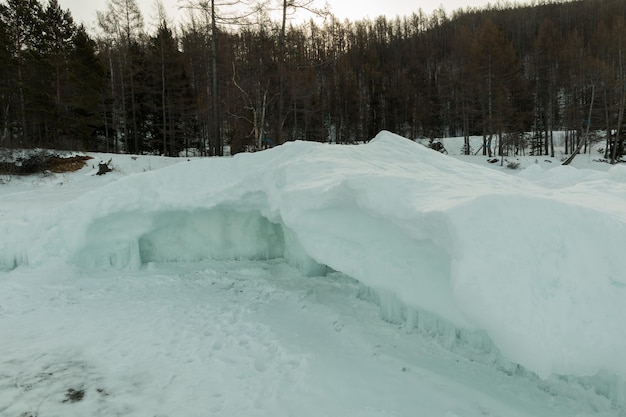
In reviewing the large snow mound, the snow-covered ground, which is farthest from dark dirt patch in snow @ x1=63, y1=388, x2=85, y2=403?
the large snow mound

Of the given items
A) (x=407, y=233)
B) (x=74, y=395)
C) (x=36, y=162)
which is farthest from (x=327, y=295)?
(x=36, y=162)

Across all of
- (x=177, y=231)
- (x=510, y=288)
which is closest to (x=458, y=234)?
(x=510, y=288)

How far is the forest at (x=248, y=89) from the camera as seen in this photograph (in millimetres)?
19734

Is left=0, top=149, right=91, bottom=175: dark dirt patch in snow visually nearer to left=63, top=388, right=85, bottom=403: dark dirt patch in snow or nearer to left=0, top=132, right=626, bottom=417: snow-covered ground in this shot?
left=0, top=132, right=626, bottom=417: snow-covered ground

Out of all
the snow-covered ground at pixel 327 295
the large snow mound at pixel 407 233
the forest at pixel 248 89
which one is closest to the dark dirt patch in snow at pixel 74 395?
the snow-covered ground at pixel 327 295

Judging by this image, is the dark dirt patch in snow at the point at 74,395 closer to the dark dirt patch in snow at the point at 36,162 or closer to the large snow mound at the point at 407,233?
the large snow mound at the point at 407,233

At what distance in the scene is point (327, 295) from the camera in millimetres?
5395

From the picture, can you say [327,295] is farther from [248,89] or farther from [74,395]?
[248,89]

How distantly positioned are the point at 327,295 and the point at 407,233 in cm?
217

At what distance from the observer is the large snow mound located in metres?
2.57

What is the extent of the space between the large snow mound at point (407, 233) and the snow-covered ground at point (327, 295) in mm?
17

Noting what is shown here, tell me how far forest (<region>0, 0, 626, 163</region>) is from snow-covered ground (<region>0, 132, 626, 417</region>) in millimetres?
7991

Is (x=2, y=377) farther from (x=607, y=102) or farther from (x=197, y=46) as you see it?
(x=607, y=102)

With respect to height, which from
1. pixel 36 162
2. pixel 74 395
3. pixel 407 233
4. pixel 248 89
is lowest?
pixel 74 395
